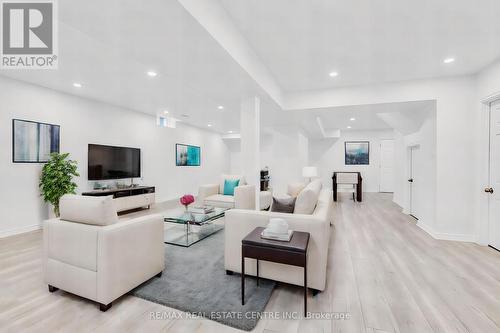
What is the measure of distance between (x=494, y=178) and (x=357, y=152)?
6.12 metres

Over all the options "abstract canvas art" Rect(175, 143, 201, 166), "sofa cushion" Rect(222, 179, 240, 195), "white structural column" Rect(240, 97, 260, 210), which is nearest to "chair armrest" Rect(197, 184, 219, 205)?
"sofa cushion" Rect(222, 179, 240, 195)

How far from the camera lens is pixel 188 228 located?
350 centimetres

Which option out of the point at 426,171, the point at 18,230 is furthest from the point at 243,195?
the point at 18,230

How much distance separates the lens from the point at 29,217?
381 cm

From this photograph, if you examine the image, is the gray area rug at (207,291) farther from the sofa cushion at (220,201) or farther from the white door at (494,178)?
the white door at (494,178)

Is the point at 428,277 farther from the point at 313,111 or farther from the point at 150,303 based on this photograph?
the point at 313,111

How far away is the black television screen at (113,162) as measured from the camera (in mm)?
4742

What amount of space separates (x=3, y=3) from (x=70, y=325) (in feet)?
9.45

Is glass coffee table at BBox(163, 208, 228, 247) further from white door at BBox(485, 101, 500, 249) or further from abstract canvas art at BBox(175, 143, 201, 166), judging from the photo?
white door at BBox(485, 101, 500, 249)

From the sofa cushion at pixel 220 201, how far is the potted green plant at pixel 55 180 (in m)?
2.54

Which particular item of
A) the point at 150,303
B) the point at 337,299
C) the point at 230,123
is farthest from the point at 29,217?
the point at 230,123

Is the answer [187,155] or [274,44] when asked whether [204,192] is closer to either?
[187,155]

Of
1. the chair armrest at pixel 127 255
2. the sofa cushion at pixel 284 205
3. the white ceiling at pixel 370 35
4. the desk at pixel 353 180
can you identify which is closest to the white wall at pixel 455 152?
A: the white ceiling at pixel 370 35

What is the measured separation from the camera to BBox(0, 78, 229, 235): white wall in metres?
3.57
